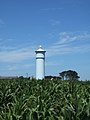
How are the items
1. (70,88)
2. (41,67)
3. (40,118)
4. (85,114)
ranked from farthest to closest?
(41,67) < (70,88) < (40,118) < (85,114)

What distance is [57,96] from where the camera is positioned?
1468 cm

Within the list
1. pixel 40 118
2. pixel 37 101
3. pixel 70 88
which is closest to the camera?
pixel 40 118

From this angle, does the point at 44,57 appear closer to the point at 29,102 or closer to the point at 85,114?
the point at 29,102

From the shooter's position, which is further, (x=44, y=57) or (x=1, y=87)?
(x=44, y=57)

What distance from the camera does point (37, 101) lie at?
10.7 m

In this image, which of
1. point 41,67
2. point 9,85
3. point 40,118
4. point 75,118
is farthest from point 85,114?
point 41,67

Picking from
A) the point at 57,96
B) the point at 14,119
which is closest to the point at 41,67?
the point at 57,96

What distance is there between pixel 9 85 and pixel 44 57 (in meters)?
8.68

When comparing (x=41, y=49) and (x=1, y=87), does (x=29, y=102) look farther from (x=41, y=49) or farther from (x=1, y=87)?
(x=41, y=49)

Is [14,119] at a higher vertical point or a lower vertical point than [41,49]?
lower

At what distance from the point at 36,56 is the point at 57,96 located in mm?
11973

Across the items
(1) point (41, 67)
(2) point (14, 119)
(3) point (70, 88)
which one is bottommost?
(2) point (14, 119)

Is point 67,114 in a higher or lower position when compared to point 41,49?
lower

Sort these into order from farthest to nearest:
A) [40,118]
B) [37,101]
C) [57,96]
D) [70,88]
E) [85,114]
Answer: [70,88] → [57,96] → [37,101] → [40,118] → [85,114]
